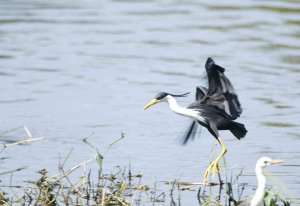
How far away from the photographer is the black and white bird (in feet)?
32.1

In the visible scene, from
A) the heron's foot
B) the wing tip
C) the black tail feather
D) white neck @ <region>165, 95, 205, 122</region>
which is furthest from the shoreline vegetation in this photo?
the wing tip

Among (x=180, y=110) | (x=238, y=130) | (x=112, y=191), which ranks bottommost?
(x=112, y=191)

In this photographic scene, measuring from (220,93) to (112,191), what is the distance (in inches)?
77.7

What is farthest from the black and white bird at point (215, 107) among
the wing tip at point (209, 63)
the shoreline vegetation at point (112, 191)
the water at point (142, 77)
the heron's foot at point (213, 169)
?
the shoreline vegetation at point (112, 191)

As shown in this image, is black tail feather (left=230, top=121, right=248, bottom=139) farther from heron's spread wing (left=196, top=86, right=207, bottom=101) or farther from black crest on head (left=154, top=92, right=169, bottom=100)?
black crest on head (left=154, top=92, right=169, bottom=100)

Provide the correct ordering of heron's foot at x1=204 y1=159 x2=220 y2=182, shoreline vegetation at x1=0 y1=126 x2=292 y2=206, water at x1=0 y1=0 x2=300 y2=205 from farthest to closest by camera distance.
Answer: water at x1=0 y1=0 x2=300 y2=205, heron's foot at x1=204 y1=159 x2=220 y2=182, shoreline vegetation at x1=0 y1=126 x2=292 y2=206

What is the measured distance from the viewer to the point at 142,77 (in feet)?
50.8

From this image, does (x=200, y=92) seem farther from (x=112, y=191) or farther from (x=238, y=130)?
(x=112, y=191)

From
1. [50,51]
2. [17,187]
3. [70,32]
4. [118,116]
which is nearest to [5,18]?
[70,32]

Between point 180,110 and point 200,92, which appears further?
point 200,92

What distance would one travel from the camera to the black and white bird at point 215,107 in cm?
980

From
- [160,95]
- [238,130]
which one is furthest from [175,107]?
[238,130]

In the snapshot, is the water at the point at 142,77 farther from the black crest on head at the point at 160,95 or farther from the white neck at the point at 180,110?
the black crest on head at the point at 160,95

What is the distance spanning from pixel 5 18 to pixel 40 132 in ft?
30.4
